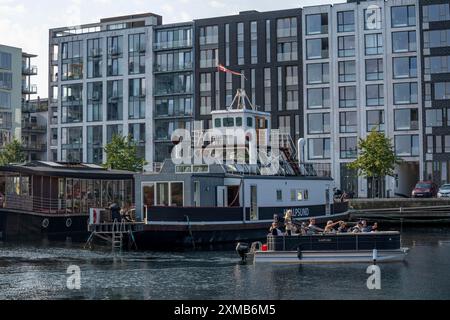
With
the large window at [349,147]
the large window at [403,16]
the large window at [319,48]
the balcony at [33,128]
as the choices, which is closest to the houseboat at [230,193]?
the large window at [349,147]

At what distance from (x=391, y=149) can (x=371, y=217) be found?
67.2 feet

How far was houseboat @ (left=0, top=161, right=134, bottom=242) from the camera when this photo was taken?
61062 millimetres

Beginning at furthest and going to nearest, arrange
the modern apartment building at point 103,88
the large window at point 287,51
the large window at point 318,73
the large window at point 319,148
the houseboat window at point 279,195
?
the modern apartment building at point 103,88
the large window at point 287,51
the large window at point 318,73
the large window at point 319,148
the houseboat window at point 279,195

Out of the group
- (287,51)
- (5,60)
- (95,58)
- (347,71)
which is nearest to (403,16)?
(347,71)

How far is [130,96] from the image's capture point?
376ft

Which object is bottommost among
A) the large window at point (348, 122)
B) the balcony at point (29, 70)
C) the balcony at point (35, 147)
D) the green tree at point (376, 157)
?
the green tree at point (376, 157)

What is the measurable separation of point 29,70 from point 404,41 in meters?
63.0

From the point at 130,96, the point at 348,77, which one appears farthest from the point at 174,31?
the point at 348,77

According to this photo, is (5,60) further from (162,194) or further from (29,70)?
(162,194)

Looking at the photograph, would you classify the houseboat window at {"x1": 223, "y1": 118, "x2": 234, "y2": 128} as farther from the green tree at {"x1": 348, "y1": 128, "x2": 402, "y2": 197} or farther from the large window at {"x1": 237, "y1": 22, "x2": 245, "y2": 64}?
the large window at {"x1": 237, "y1": 22, "x2": 245, "y2": 64}

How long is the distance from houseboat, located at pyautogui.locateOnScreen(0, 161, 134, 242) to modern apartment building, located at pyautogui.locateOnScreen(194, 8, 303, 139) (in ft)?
128

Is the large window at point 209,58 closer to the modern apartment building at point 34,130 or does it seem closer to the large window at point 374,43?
the large window at point 374,43

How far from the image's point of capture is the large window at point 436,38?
96.6m

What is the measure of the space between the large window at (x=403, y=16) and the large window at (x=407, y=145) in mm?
13851
